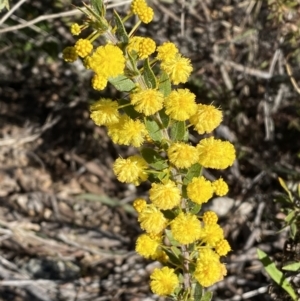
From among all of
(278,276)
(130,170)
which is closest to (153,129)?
(130,170)

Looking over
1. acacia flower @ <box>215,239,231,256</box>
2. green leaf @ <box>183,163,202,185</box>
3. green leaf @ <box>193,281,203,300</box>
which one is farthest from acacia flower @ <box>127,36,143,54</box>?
green leaf @ <box>193,281,203,300</box>

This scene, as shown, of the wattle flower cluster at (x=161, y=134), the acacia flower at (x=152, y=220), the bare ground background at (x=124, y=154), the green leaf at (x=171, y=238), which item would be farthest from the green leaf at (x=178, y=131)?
the bare ground background at (x=124, y=154)

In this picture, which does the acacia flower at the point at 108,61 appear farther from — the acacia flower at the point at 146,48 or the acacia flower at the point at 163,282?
the acacia flower at the point at 163,282

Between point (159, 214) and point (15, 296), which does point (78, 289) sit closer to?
point (15, 296)

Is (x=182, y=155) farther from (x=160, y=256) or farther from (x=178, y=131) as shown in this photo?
(x=160, y=256)

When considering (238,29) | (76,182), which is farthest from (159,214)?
(76,182)

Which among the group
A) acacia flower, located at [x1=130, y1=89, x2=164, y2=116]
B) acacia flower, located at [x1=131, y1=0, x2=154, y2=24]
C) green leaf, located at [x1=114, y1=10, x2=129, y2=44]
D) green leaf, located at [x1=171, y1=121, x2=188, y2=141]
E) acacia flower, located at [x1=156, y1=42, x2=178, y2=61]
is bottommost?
green leaf, located at [x1=171, y1=121, x2=188, y2=141]

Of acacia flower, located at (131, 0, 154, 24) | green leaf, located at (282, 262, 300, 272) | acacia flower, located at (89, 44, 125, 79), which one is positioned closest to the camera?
acacia flower, located at (89, 44, 125, 79)

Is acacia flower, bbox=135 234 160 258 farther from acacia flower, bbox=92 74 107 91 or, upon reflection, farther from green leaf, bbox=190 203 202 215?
acacia flower, bbox=92 74 107 91
